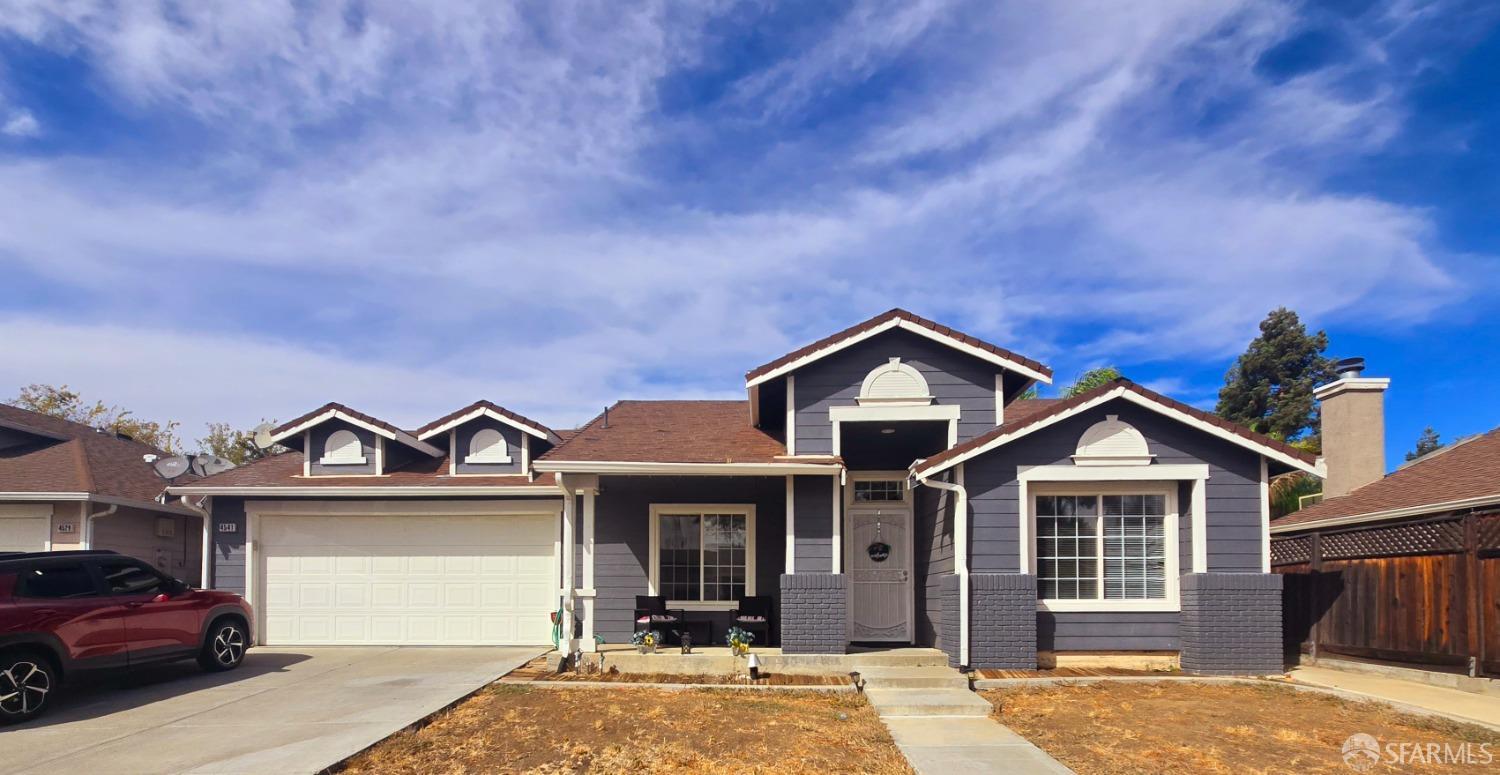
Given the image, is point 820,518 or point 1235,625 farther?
point 820,518

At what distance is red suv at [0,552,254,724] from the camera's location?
28.1ft

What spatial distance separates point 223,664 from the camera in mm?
11328

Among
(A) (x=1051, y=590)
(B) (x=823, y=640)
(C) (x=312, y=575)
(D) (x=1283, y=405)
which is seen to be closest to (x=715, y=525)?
(B) (x=823, y=640)

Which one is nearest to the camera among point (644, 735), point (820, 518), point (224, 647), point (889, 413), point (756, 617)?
point (644, 735)

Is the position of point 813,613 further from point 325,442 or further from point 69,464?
point 69,464

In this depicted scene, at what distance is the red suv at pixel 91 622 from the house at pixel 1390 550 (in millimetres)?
13303

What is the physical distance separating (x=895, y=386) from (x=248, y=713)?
7.82 meters

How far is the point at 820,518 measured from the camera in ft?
38.4

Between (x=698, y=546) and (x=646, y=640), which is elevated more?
(x=698, y=546)

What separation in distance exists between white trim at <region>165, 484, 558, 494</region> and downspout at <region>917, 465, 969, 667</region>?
5.75m

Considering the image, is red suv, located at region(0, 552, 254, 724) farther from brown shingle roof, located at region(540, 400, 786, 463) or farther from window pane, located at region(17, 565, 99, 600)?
brown shingle roof, located at region(540, 400, 786, 463)

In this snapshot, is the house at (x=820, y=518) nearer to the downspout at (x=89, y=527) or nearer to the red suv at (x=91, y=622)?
the downspout at (x=89, y=527)

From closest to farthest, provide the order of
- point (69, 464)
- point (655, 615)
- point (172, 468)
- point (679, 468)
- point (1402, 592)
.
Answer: point (1402, 592) < point (679, 468) < point (655, 615) < point (69, 464) < point (172, 468)

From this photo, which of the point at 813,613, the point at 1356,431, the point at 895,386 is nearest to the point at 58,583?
the point at 813,613
